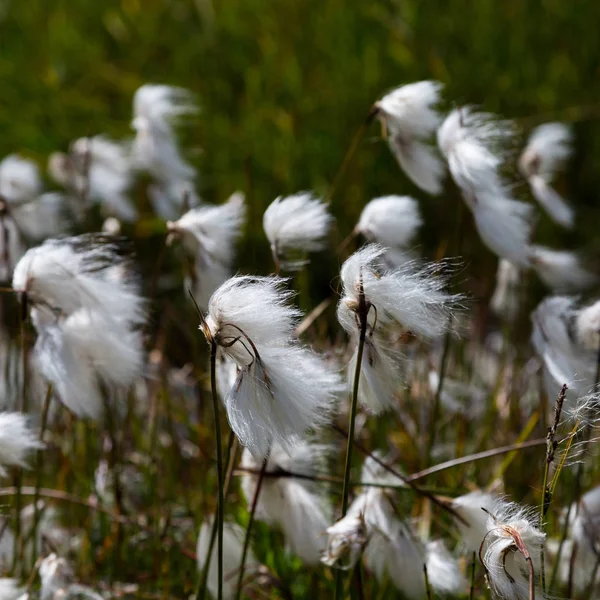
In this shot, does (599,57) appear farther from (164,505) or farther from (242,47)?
(164,505)

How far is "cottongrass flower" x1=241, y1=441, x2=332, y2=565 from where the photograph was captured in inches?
53.5

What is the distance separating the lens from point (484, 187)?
1391mm

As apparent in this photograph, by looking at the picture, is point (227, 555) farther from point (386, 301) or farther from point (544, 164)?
point (544, 164)

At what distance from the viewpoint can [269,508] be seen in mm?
1382

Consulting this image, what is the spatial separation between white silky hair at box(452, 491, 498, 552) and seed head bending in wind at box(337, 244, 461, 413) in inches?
11.2

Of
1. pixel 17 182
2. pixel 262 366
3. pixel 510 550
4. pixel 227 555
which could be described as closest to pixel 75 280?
pixel 262 366

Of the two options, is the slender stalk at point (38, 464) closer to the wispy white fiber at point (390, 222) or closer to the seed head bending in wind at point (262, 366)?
the seed head bending in wind at point (262, 366)

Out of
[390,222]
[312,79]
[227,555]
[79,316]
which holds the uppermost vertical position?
[312,79]

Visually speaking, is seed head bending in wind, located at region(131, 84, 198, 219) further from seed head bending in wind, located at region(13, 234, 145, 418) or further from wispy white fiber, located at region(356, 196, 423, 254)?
seed head bending in wind, located at region(13, 234, 145, 418)

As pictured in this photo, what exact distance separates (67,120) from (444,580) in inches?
117

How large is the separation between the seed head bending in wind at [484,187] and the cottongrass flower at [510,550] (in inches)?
20.9

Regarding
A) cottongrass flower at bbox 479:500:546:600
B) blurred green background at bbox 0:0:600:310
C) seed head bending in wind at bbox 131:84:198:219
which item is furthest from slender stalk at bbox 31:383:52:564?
blurred green background at bbox 0:0:600:310

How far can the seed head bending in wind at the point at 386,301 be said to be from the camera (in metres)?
1.01

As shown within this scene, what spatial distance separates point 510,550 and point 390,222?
65 cm
